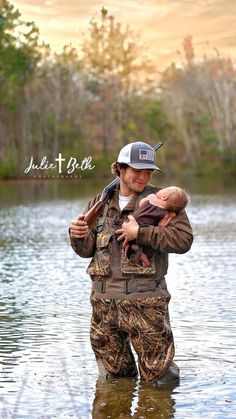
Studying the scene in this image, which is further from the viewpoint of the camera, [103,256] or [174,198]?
[103,256]

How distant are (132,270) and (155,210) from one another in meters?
0.38

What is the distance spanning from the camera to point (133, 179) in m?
6.40

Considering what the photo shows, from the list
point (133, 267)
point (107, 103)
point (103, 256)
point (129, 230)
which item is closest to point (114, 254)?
point (103, 256)

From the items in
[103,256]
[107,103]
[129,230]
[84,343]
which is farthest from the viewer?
[107,103]

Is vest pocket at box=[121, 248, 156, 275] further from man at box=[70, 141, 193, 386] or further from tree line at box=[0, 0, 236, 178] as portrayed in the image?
tree line at box=[0, 0, 236, 178]

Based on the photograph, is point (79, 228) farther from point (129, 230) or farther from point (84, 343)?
point (84, 343)

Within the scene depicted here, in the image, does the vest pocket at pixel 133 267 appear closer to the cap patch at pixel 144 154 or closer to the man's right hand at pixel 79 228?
the man's right hand at pixel 79 228

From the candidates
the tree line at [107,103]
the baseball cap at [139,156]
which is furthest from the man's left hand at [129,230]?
the tree line at [107,103]

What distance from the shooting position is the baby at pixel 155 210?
6.21 m

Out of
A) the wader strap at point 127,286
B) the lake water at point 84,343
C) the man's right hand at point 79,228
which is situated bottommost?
the lake water at point 84,343

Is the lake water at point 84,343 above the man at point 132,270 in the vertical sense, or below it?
below

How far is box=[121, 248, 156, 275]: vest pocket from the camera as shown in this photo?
6258mm

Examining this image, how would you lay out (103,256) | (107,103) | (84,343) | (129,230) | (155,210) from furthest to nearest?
(107,103) < (84,343) < (103,256) < (155,210) < (129,230)

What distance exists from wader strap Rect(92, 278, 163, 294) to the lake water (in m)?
0.67
